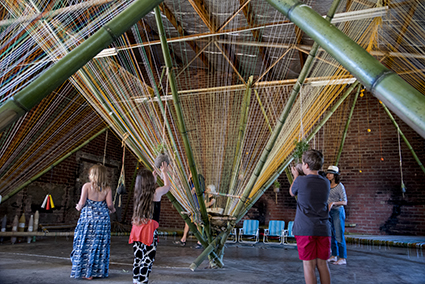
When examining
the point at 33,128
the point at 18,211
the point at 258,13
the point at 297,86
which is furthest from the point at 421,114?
the point at 18,211

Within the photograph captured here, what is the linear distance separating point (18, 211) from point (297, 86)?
6.96 m

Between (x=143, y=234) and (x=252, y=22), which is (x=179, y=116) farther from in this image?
(x=252, y=22)

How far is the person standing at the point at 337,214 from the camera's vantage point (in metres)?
4.31

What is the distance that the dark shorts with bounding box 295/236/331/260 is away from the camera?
227cm

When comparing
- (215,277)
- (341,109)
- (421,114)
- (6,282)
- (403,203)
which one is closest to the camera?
(421,114)

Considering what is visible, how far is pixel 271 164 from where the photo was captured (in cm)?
448

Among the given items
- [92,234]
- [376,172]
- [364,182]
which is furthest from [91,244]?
[376,172]

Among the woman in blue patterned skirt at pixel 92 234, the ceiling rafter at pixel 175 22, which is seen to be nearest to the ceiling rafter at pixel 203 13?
the ceiling rafter at pixel 175 22

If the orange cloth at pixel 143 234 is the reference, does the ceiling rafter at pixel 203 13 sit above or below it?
above

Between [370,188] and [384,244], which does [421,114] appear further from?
[370,188]

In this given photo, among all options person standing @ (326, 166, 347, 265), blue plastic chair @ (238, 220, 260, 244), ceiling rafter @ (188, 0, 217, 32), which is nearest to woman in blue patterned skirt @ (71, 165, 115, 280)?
person standing @ (326, 166, 347, 265)

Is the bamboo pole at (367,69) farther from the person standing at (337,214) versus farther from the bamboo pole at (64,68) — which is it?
the person standing at (337,214)

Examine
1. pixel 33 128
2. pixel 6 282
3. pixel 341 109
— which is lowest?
pixel 6 282

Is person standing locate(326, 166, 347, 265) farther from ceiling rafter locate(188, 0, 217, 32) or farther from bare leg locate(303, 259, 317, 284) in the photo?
ceiling rafter locate(188, 0, 217, 32)
